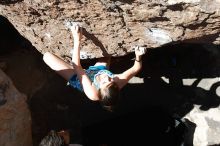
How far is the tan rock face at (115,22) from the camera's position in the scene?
2.73 metres

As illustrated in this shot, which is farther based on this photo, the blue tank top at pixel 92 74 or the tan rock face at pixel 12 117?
the tan rock face at pixel 12 117

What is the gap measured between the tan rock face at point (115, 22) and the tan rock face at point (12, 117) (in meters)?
0.58

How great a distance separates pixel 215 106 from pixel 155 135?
0.75 m

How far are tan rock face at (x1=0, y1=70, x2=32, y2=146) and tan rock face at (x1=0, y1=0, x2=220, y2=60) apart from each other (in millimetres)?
583

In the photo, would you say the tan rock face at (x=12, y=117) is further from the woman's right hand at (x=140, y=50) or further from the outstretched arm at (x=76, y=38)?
the woman's right hand at (x=140, y=50)

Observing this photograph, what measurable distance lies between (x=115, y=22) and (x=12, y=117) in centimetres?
154

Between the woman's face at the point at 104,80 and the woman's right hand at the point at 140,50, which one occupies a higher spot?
the woman's right hand at the point at 140,50

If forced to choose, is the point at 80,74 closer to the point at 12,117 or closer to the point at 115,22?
the point at 115,22

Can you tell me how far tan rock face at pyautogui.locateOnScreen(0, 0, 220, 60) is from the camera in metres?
2.73

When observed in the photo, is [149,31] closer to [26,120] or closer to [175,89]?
[175,89]

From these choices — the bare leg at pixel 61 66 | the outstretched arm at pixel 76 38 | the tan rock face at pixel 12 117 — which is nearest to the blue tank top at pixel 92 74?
the bare leg at pixel 61 66

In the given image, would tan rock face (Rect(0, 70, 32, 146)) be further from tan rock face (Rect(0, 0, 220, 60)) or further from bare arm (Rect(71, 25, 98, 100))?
bare arm (Rect(71, 25, 98, 100))

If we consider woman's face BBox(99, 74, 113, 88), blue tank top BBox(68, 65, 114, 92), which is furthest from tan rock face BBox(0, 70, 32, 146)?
woman's face BBox(99, 74, 113, 88)

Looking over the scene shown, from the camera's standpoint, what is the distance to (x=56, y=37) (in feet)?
11.7
